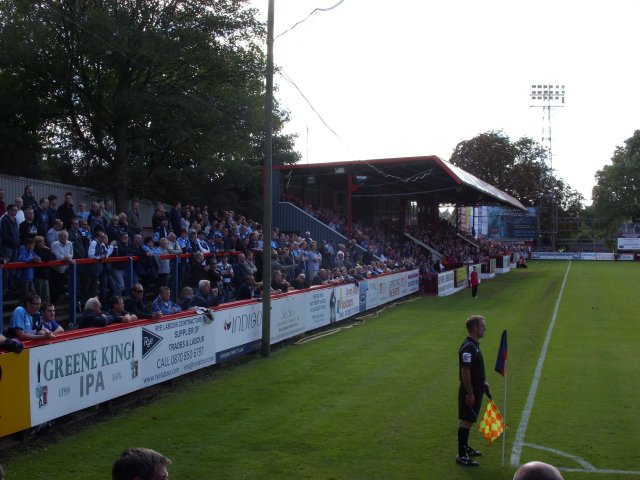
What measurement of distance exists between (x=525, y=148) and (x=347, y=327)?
75.1 metres

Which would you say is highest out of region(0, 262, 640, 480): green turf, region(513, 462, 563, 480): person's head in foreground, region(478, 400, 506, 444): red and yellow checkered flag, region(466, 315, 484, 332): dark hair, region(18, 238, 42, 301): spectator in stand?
region(18, 238, 42, 301): spectator in stand

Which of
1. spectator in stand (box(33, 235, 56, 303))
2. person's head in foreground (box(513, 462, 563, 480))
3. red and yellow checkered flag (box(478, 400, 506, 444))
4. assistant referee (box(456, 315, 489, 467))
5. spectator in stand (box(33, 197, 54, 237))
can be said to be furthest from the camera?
spectator in stand (box(33, 197, 54, 237))

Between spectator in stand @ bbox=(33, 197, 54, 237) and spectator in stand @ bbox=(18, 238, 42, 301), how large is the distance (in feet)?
5.07

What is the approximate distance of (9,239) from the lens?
12.9 m

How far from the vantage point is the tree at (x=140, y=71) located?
2198 cm

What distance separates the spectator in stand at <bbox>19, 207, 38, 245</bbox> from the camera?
43.5 ft

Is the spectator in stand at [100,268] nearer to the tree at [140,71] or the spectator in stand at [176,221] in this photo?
the spectator in stand at [176,221]

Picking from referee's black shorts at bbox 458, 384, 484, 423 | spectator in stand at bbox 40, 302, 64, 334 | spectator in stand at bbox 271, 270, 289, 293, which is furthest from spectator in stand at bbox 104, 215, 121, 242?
referee's black shorts at bbox 458, 384, 484, 423

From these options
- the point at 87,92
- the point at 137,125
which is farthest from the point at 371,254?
the point at 87,92

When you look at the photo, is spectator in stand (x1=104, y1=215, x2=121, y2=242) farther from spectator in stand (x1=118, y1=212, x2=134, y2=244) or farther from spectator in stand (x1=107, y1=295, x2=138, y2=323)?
spectator in stand (x1=107, y1=295, x2=138, y2=323)

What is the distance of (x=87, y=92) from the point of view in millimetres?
23859

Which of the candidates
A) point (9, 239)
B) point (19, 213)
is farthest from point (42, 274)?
point (19, 213)

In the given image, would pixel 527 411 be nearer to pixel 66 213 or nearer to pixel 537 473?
pixel 537 473

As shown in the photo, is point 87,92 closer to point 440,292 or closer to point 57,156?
point 57,156
